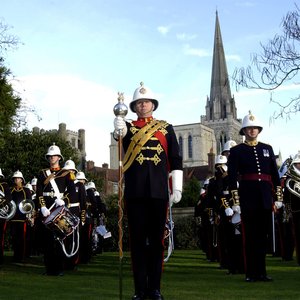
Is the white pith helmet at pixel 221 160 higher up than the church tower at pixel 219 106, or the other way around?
the church tower at pixel 219 106

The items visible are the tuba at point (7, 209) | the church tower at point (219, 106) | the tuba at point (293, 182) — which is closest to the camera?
the tuba at point (293, 182)

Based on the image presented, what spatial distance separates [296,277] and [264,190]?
1.71 m

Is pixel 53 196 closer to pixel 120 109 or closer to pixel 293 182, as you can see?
pixel 293 182

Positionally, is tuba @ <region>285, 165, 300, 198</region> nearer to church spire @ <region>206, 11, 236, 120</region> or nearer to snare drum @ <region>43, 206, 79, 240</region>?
snare drum @ <region>43, 206, 79, 240</region>

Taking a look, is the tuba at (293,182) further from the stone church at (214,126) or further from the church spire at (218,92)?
the church spire at (218,92)

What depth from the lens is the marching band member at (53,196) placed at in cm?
1073

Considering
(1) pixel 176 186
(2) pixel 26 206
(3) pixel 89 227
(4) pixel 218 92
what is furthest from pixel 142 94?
(4) pixel 218 92

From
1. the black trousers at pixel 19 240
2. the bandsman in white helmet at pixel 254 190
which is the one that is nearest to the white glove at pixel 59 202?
the bandsman in white helmet at pixel 254 190

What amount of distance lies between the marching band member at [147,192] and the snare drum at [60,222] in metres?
3.81

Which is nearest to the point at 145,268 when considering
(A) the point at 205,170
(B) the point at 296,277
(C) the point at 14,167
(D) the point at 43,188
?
(B) the point at 296,277

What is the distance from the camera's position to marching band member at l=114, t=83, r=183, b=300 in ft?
22.2

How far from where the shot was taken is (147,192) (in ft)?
22.2

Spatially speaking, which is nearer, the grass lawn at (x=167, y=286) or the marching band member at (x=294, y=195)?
the grass lawn at (x=167, y=286)

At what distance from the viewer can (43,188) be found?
11.0 m
